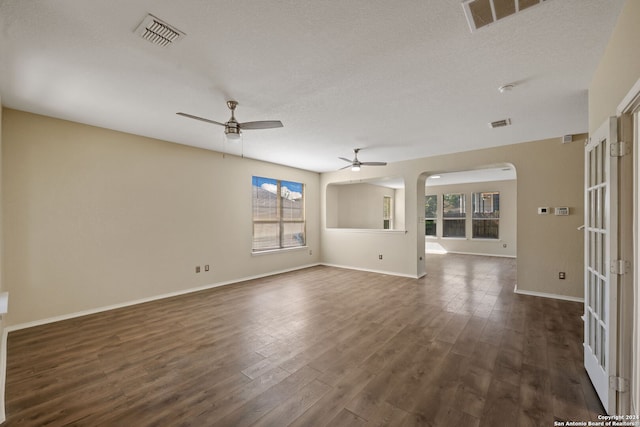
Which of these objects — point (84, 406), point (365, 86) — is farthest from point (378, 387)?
point (365, 86)

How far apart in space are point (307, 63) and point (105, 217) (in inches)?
144

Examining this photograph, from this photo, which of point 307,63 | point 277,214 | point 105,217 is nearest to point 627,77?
point 307,63

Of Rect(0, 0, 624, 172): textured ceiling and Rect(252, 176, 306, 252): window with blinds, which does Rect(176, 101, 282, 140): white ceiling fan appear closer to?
Rect(0, 0, 624, 172): textured ceiling

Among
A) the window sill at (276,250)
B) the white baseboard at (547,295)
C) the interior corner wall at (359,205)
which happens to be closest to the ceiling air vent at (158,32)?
the window sill at (276,250)

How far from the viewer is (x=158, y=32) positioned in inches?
72.2

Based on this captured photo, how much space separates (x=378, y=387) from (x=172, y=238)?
4007 mm

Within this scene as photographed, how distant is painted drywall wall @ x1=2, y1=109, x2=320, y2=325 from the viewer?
3.24 m

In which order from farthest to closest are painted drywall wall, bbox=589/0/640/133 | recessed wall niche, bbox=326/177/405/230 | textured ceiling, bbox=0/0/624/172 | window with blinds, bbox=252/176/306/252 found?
recessed wall niche, bbox=326/177/405/230 < window with blinds, bbox=252/176/306/252 < textured ceiling, bbox=0/0/624/172 < painted drywall wall, bbox=589/0/640/133

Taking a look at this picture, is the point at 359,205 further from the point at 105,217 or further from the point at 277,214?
the point at 105,217

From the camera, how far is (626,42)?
1.59 metres

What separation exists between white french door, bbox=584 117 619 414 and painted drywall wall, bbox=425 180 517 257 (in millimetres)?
7630

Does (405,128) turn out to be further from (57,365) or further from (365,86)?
(57,365)

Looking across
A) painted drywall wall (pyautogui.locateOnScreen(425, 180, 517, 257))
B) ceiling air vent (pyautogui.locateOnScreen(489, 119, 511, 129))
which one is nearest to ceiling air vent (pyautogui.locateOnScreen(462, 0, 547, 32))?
ceiling air vent (pyautogui.locateOnScreen(489, 119, 511, 129))

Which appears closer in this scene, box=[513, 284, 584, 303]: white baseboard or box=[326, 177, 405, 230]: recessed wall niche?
box=[513, 284, 584, 303]: white baseboard
